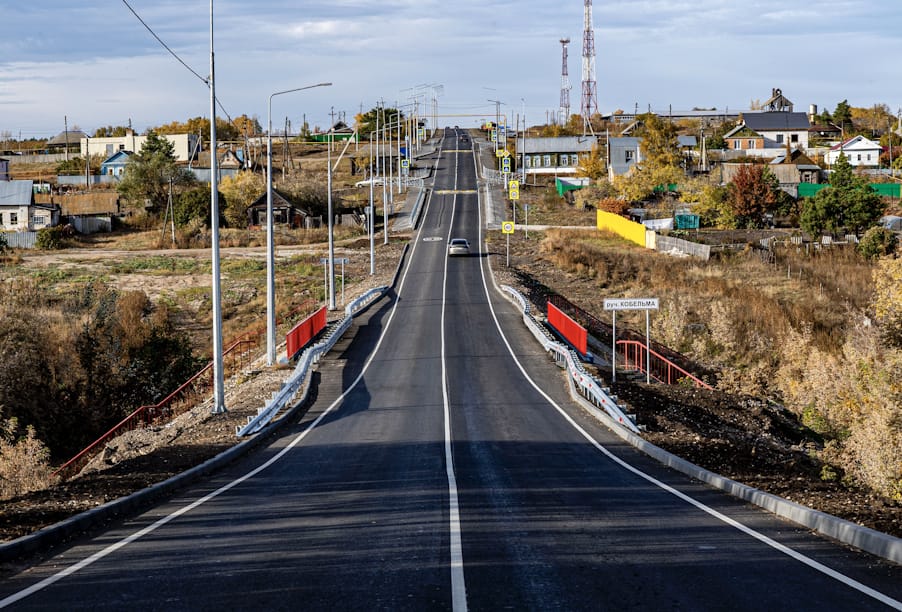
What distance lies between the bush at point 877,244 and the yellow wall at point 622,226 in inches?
622

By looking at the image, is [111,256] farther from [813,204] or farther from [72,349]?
[813,204]

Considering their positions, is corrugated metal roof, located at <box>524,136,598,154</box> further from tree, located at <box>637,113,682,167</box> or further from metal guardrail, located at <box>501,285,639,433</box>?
metal guardrail, located at <box>501,285,639,433</box>

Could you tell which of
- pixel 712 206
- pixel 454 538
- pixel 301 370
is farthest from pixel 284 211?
pixel 454 538

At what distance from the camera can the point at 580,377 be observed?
27.3 metres

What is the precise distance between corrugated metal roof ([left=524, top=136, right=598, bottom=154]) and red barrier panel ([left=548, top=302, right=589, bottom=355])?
3491 inches

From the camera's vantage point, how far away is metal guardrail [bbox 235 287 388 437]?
71.8 ft

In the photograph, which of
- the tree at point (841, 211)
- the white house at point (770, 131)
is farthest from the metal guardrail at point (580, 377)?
the white house at point (770, 131)

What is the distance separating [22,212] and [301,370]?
2755 inches

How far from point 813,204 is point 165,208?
62173 millimetres

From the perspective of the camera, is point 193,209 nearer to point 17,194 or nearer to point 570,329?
point 17,194

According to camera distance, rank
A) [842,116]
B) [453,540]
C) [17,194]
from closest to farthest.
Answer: [453,540] → [17,194] → [842,116]

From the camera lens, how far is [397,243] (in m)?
72.3

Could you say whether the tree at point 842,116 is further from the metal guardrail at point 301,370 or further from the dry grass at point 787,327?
the metal guardrail at point 301,370

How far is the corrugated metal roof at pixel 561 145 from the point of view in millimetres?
126250
